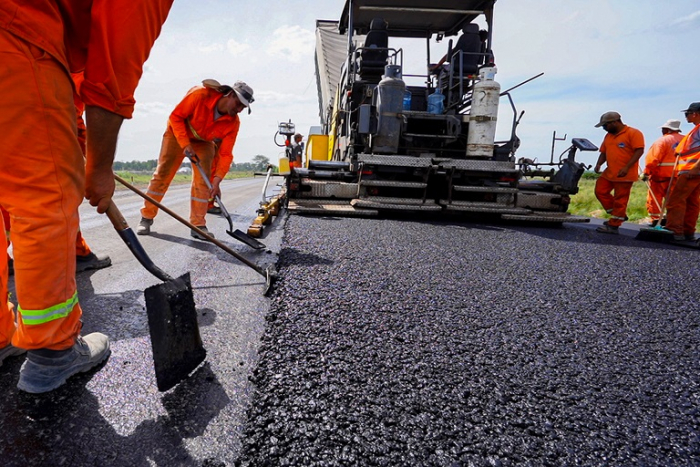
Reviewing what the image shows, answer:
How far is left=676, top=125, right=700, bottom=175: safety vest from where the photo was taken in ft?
14.8

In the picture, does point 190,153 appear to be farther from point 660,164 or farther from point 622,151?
point 660,164

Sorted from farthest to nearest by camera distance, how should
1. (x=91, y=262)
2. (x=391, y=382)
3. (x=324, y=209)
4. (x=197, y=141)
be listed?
(x=324, y=209)
(x=197, y=141)
(x=91, y=262)
(x=391, y=382)

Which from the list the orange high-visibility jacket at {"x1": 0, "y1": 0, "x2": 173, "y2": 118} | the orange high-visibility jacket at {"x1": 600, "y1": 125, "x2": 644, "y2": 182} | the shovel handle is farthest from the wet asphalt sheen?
the orange high-visibility jacket at {"x1": 600, "y1": 125, "x2": 644, "y2": 182}

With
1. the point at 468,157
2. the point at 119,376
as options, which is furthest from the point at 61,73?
the point at 468,157

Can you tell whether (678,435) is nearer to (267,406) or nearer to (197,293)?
(267,406)

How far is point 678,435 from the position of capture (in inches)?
39.3

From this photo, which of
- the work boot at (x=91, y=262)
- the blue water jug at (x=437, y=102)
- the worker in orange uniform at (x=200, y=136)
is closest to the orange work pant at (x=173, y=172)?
the worker in orange uniform at (x=200, y=136)

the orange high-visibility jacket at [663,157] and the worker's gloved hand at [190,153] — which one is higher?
the orange high-visibility jacket at [663,157]

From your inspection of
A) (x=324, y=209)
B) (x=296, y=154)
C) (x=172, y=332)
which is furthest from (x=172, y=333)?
(x=296, y=154)

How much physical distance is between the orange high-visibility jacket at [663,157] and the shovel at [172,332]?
22.3ft

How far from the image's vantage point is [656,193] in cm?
583

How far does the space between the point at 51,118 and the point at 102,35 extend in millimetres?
288

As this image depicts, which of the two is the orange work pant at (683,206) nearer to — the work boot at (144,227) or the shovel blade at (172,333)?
the shovel blade at (172,333)

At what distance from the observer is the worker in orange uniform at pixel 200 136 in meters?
3.41
